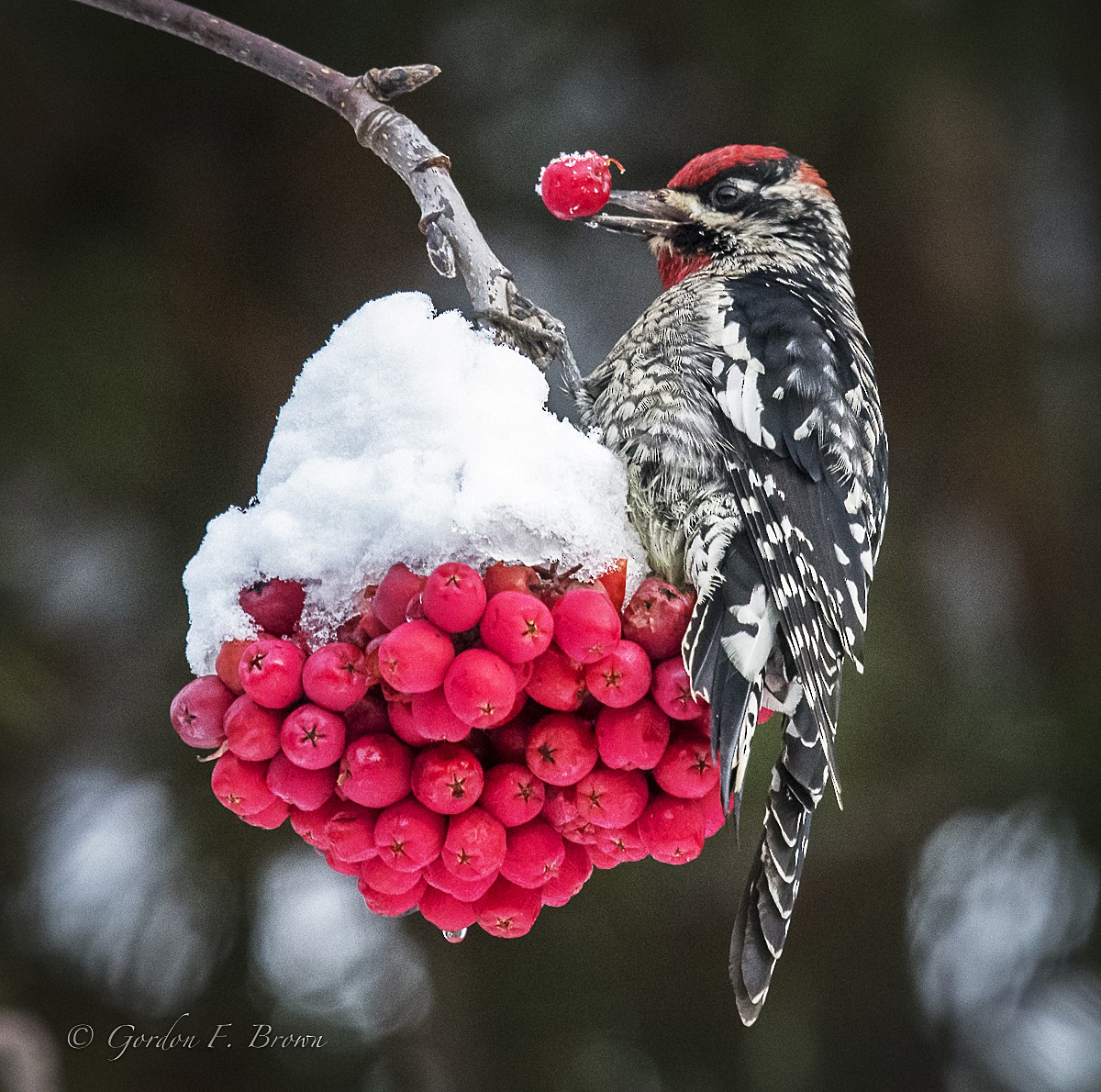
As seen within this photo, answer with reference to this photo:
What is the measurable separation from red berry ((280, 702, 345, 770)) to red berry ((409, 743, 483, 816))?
0.08 meters

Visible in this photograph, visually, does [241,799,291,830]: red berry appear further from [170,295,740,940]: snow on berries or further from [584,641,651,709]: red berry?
[584,641,651,709]: red berry

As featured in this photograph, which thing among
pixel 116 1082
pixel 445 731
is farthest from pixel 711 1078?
pixel 445 731

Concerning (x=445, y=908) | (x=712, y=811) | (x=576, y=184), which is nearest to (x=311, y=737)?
(x=445, y=908)

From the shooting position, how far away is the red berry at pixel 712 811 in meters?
1.11

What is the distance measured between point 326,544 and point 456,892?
356 millimetres

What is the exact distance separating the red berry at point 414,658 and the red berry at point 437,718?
1cm

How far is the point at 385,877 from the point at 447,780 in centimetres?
13

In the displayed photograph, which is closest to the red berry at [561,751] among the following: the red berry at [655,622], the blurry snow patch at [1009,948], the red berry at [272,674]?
the red berry at [655,622]

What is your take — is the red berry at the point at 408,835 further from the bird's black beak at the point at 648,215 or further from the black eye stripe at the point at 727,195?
the black eye stripe at the point at 727,195

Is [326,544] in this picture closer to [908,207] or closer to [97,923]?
[97,923]

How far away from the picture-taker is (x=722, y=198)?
1.96 m

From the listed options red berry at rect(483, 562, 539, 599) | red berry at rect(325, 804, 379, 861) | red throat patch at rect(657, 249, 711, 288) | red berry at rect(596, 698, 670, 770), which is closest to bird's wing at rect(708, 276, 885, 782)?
red throat patch at rect(657, 249, 711, 288)

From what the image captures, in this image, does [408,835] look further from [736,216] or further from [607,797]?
[736,216]

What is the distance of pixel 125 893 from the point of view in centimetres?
197
